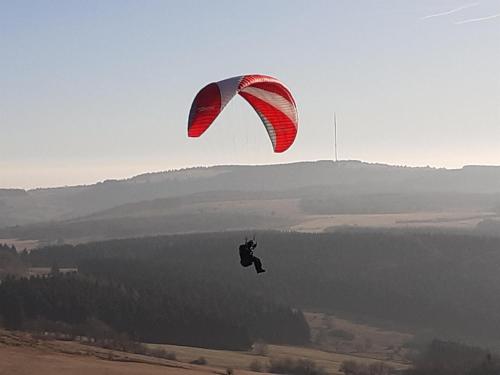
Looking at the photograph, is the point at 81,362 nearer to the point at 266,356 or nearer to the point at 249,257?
the point at 249,257

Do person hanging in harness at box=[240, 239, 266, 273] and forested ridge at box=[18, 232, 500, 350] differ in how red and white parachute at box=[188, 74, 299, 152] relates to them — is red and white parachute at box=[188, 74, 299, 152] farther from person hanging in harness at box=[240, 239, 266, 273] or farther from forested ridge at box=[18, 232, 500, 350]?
forested ridge at box=[18, 232, 500, 350]

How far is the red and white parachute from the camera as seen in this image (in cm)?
2750

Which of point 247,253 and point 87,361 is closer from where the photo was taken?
point 247,253

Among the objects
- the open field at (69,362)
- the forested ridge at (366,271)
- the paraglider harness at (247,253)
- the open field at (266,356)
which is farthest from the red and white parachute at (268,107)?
the forested ridge at (366,271)

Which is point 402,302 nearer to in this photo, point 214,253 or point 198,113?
point 214,253

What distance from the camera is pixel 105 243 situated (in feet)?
563

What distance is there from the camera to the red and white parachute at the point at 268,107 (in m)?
27.5

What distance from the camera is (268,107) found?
1185 inches

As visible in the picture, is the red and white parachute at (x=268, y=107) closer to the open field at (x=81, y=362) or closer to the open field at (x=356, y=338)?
the open field at (x=81, y=362)

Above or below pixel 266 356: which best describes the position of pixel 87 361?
above

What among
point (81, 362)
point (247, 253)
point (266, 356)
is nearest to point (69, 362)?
point (81, 362)

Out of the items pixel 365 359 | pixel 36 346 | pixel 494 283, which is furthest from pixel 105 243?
pixel 36 346

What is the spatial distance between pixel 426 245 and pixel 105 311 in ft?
259

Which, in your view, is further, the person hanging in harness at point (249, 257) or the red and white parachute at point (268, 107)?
the red and white parachute at point (268, 107)
